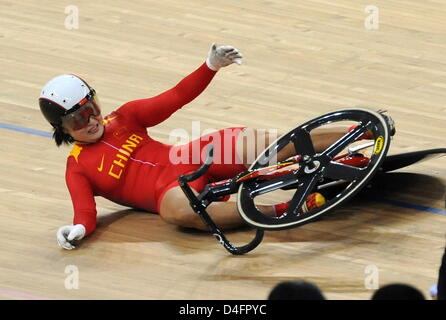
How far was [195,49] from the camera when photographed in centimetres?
766

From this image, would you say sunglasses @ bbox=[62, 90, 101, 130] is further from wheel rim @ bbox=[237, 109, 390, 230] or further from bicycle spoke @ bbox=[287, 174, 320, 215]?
bicycle spoke @ bbox=[287, 174, 320, 215]

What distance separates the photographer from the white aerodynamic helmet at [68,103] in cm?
528

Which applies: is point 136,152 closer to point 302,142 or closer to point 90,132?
point 90,132

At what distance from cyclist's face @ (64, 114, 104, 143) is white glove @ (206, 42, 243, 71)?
1.94 ft

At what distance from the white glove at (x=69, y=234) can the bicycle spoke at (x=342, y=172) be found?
3.68ft

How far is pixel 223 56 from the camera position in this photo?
5.36m

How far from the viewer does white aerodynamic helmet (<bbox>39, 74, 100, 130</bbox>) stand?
5277mm

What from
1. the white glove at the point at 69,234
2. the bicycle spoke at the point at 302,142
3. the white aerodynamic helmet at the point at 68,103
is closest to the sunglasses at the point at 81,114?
the white aerodynamic helmet at the point at 68,103

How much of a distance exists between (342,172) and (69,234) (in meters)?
1.25

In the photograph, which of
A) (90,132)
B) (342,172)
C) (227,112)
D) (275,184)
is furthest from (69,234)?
(227,112)

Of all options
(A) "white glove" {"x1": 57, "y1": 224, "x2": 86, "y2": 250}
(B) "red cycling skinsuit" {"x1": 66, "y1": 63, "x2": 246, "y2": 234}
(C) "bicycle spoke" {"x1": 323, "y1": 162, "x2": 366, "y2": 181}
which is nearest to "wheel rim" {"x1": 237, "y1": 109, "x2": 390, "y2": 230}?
(C) "bicycle spoke" {"x1": 323, "y1": 162, "x2": 366, "y2": 181}
